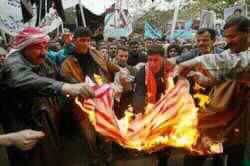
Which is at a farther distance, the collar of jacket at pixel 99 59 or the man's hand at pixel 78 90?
the collar of jacket at pixel 99 59

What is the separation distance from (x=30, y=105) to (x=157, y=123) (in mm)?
1282

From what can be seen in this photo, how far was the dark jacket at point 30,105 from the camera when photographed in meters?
4.23

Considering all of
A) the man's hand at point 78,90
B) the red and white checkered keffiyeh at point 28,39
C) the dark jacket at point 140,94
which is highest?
the red and white checkered keffiyeh at point 28,39

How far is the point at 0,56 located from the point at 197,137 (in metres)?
4.29

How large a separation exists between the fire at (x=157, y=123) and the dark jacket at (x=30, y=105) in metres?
0.42

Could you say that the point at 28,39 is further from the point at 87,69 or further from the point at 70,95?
the point at 87,69

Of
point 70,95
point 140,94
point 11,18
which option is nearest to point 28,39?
point 70,95

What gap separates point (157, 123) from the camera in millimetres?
4434

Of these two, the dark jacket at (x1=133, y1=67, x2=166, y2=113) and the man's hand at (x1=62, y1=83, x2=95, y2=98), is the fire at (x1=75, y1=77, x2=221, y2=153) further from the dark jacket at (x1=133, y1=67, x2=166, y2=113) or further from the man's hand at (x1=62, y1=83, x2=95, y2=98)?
the dark jacket at (x1=133, y1=67, x2=166, y2=113)

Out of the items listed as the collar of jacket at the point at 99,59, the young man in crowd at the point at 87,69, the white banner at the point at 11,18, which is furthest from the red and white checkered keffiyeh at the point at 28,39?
the white banner at the point at 11,18

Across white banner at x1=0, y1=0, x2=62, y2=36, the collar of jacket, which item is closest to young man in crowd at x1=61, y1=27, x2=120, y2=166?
the collar of jacket

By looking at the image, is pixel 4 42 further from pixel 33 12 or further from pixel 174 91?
pixel 174 91

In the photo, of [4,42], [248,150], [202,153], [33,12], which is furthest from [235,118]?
[4,42]

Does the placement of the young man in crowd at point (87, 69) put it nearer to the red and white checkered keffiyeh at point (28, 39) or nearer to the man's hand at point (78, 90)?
the red and white checkered keffiyeh at point (28, 39)
